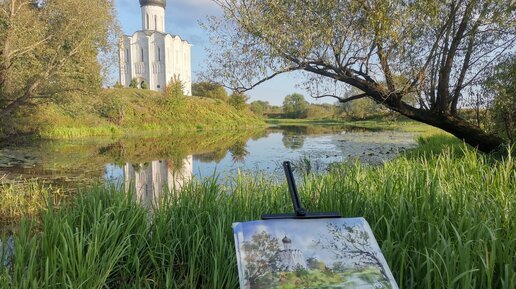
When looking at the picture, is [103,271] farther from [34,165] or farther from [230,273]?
[34,165]

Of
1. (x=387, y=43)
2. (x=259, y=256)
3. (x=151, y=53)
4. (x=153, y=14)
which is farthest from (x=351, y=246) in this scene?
(x=153, y=14)

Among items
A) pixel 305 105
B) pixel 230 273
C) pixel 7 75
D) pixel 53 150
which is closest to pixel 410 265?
pixel 230 273

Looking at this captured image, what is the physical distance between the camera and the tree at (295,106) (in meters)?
83.8

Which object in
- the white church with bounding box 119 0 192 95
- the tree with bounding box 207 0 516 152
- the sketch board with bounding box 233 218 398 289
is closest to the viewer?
the sketch board with bounding box 233 218 398 289

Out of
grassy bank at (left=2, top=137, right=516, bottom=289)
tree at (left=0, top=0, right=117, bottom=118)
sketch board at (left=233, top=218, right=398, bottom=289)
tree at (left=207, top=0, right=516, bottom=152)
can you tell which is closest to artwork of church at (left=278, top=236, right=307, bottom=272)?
sketch board at (left=233, top=218, right=398, bottom=289)

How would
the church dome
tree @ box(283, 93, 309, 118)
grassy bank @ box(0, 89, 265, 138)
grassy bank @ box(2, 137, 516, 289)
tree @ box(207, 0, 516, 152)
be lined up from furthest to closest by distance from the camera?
tree @ box(283, 93, 309, 118)
the church dome
grassy bank @ box(0, 89, 265, 138)
tree @ box(207, 0, 516, 152)
grassy bank @ box(2, 137, 516, 289)

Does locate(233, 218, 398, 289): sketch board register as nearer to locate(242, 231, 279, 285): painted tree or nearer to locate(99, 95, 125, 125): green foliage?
locate(242, 231, 279, 285): painted tree

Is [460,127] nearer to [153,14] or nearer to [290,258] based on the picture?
[290,258]

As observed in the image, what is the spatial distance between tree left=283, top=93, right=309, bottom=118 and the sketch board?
82232 mm

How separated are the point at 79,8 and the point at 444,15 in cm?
1144

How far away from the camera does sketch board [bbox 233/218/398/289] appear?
5.31ft

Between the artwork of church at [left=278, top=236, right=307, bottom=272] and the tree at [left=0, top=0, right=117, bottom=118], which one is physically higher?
the tree at [left=0, top=0, right=117, bottom=118]

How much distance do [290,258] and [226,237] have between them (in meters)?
1.16

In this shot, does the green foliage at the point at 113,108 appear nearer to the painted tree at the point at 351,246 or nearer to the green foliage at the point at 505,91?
the green foliage at the point at 505,91
